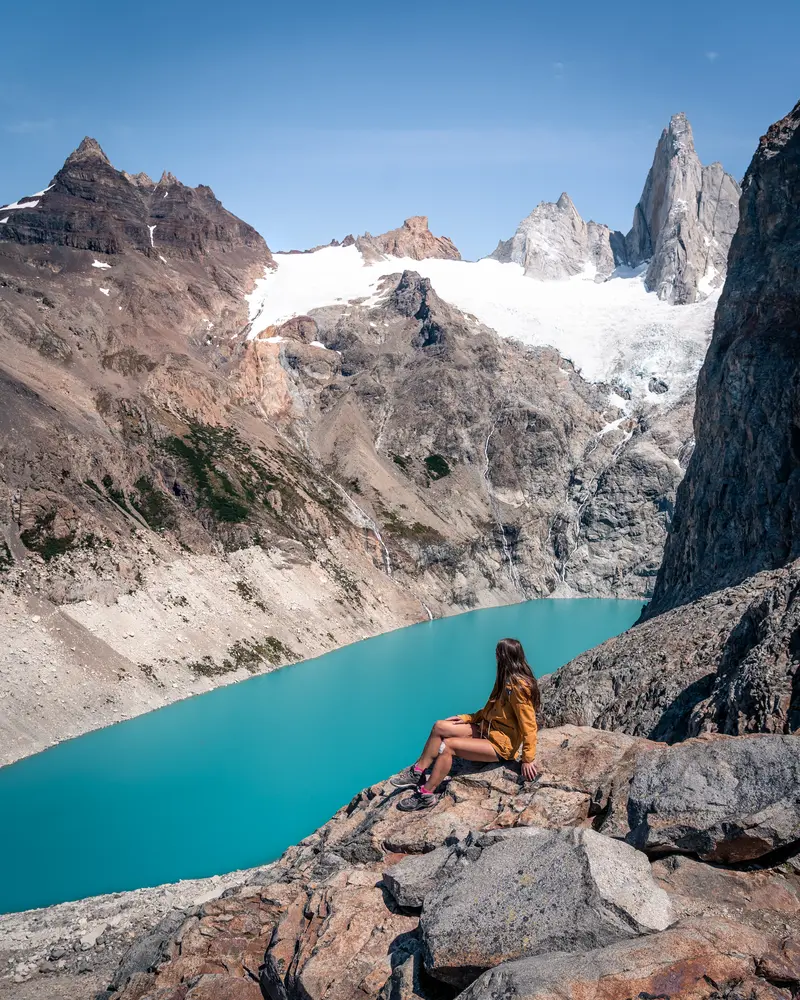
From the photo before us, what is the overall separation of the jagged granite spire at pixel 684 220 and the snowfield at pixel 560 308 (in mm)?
4925

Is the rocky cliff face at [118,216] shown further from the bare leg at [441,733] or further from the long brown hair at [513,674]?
the long brown hair at [513,674]

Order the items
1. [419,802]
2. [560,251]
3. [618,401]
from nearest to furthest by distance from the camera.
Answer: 1. [419,802]
2. [618,401]
3. [560,251]

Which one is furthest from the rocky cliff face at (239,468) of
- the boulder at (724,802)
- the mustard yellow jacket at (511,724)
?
the boulder at (724,802)

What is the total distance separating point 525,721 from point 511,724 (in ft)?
1.17

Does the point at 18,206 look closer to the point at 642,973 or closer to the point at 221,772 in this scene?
the point at 221,772

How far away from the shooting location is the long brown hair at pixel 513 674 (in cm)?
1026

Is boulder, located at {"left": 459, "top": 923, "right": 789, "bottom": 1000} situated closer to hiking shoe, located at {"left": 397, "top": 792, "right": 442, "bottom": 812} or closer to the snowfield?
hiking shoe, located at {"left": 397, "top": 792, "right": 442, "bottom": 812}

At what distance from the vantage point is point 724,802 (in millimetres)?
7145

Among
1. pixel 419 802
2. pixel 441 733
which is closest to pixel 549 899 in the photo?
pixel 441 733

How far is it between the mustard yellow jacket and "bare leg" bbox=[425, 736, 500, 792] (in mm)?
134

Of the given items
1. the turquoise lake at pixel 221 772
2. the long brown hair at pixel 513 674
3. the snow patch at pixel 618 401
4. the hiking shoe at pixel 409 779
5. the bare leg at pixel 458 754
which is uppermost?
the snow patch at pixel 618 401

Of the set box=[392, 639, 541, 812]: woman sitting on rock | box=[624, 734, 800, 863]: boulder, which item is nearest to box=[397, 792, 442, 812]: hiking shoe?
box=[392, 639, 541, 812]: woman sitting on rock

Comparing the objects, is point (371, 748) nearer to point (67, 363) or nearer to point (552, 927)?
point (552, 927)

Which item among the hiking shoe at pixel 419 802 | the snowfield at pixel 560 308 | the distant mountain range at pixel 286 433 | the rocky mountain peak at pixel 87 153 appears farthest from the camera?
the rocky mountain peak at pixel 87 153
